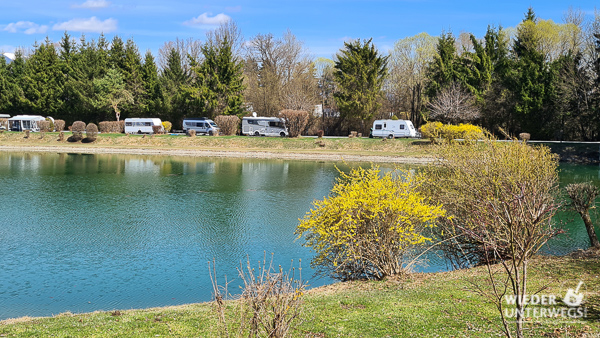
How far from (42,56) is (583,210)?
70.2 meters

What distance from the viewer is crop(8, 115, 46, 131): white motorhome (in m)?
60.6

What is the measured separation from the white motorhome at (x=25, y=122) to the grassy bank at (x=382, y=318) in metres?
60.1

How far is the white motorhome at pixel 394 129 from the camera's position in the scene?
52.4 meters

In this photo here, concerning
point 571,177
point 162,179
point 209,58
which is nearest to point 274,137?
point 209,58

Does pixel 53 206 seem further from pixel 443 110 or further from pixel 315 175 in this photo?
pixel 443 110

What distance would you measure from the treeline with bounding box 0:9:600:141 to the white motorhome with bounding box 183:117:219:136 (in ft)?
11.2

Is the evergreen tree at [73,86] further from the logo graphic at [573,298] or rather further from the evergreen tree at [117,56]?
the logo graphic at [573,298]

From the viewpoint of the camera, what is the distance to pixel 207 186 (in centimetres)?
2916

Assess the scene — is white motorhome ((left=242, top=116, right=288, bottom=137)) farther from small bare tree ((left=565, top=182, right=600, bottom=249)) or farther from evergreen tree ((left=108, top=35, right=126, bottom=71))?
small bare tree ((left=565, top=182, right=600, bottom=249))

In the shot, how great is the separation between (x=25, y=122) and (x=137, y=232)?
2099 inches

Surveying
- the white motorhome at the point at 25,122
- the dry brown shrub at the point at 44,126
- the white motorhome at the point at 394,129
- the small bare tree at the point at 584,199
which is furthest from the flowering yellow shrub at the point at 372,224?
the white motorhome at the point at 25,122

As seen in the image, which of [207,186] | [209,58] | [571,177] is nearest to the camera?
[207,186]

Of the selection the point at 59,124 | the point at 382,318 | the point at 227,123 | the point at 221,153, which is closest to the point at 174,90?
the point at 227,123

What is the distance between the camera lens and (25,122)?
201 feet
